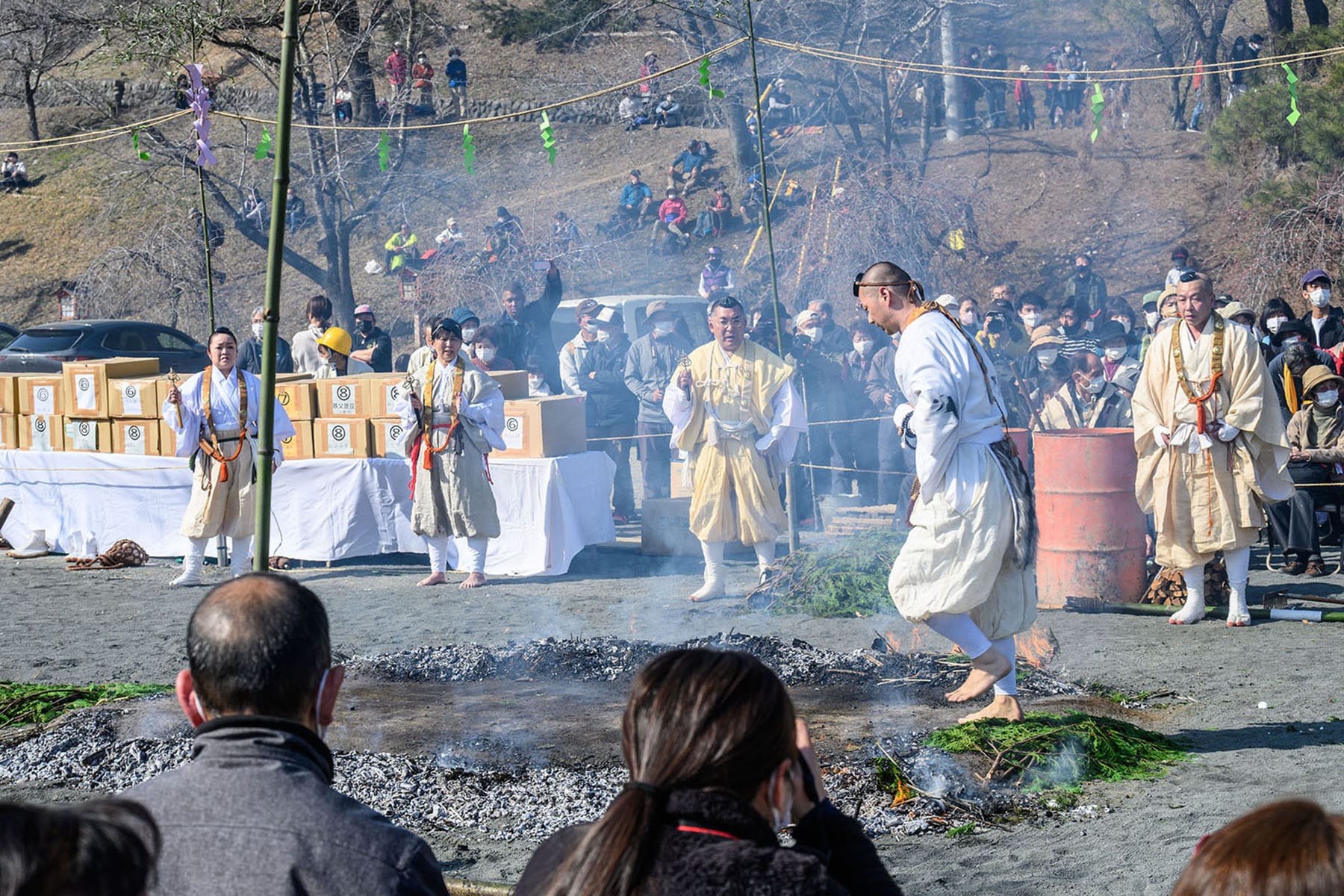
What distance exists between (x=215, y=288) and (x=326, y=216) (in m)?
11.7

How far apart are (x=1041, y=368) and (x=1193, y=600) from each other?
3.92m

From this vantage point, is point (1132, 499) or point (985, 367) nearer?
point (985, 367)

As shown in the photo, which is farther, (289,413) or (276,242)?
(289,413)

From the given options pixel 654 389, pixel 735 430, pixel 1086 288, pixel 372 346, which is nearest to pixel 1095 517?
pixel 735 430

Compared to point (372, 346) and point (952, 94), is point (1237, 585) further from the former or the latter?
point (952, 94)

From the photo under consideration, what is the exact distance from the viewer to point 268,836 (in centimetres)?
209

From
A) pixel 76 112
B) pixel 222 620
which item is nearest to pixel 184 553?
pixel 222 620

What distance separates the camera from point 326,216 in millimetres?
21375

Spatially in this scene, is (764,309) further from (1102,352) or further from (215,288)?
(215,288)

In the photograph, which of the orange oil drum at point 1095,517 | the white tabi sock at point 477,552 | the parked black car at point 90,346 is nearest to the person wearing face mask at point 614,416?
the white tabi sock at point 477,552

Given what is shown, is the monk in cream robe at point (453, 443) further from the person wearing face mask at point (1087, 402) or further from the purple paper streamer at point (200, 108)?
the person wearing face mask at point (1087, 402)

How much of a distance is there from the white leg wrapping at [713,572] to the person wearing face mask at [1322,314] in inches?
204

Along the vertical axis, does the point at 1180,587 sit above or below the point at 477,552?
below

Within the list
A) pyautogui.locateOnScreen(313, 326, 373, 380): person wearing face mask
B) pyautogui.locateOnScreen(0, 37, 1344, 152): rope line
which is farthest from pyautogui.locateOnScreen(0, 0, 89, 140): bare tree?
pyautogui.locateOnScreen(313, 326, 373, 380): person wearing face mask
